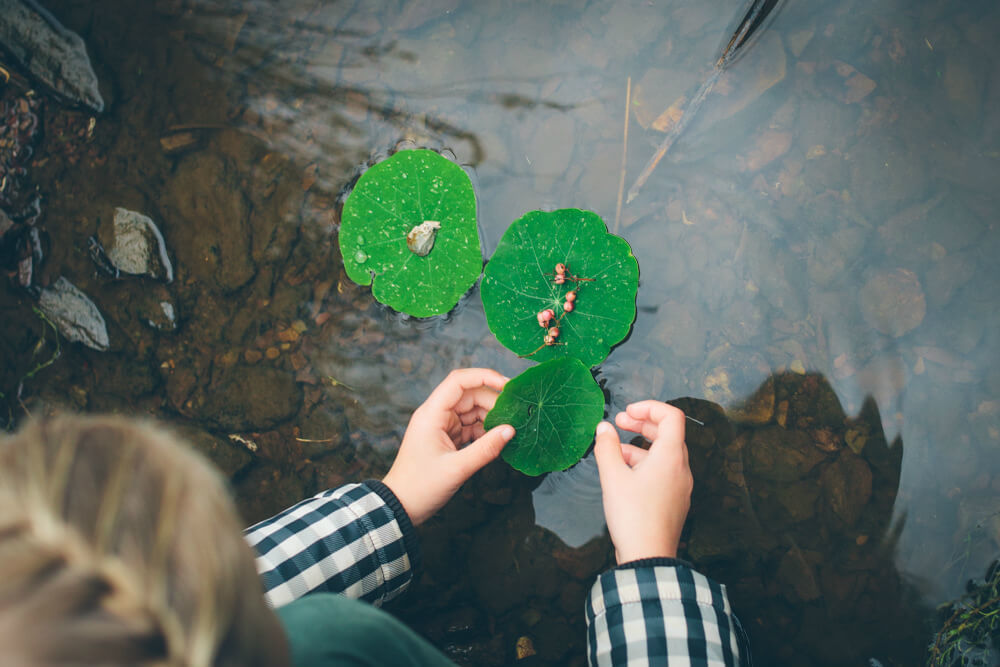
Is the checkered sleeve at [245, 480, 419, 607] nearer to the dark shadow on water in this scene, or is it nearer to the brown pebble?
the dark shadow on water

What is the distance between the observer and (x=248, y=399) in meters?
2.93

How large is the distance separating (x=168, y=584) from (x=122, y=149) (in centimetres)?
290

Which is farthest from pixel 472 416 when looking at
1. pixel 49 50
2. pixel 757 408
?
pixel 49 50

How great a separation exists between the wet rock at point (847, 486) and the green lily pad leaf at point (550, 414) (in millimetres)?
1144

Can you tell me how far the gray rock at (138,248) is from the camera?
2941mm

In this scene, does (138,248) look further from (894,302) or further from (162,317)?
(894,302)

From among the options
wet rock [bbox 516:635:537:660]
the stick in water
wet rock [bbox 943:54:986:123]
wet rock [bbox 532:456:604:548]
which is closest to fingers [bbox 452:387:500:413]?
wet rock [bbox 532:456:604:548]

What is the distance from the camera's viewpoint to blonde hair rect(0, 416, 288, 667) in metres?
0.85

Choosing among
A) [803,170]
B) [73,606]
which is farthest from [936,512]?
[73,606]

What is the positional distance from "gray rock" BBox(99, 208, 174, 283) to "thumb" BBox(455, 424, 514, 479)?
1891mm

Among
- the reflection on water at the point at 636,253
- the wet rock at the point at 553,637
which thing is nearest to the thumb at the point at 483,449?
the reflection on water at the point at 636,253

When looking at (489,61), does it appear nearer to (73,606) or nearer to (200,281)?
(200,281)

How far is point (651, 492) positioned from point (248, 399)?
2.04 metres

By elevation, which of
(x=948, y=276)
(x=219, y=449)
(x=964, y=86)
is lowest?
(x=219, y=449)
